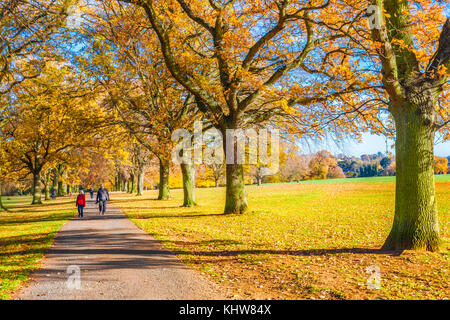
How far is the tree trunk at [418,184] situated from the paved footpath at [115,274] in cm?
491

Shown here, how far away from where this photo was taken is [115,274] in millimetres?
6285

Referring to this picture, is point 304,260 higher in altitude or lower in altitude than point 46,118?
lower

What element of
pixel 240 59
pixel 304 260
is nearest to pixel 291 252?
pixel 304 260

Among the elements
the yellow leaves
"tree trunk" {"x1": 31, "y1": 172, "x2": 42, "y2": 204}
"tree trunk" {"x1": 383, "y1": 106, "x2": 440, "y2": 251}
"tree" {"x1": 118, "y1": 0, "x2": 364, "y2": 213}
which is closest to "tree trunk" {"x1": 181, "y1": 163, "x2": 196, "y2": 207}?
"tree" {"x1": 118, "y1": 0, "x2": 364, "y2": 213}

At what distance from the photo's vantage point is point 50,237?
36.4 ft

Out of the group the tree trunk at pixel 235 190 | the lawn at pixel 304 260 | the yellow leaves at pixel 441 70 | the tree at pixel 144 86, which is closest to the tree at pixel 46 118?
the tree at pixel 144 86

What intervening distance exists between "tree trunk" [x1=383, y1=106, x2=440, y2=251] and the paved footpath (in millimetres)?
4909

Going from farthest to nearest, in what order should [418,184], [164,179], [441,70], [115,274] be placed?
1. [164,179]
2. [418,184]
3. [441,70]
4. [115,274]

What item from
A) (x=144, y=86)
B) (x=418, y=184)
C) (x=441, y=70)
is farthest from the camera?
(x=144, y=86)

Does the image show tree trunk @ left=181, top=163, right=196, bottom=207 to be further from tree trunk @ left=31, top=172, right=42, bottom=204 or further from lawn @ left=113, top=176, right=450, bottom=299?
tree trunk @ left=31, top=172, right=42, bottom=204

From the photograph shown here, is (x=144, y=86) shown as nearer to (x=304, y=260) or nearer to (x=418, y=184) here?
(x=304, y=260)

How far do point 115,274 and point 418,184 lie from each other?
6.90 m

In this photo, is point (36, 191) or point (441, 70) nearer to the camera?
point (441, 70)

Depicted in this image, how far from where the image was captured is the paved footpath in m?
5.27
